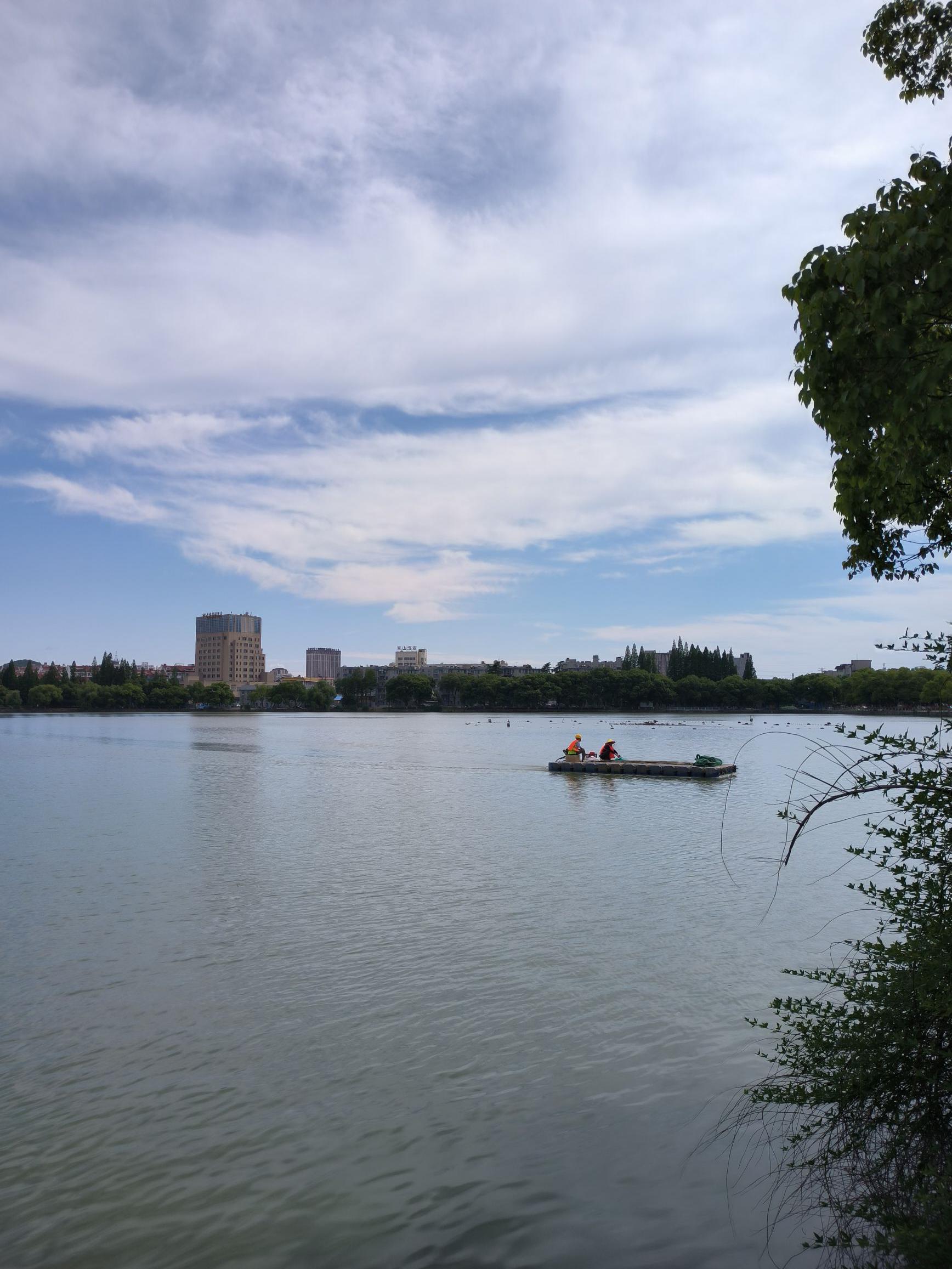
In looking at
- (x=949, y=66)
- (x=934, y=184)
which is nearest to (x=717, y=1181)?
(x=934, y=184)

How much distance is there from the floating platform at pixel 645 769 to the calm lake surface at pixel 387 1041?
25088 mm

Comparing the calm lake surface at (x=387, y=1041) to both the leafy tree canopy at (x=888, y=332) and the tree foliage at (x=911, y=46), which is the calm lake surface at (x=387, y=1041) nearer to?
the leafy tree canopy at (x=888, y=332)

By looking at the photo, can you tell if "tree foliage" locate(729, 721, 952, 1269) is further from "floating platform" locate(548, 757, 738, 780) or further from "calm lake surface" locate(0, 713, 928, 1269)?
"floating platform" locate(548, 757, 738, 780)

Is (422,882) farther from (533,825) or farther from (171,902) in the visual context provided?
(533,825)

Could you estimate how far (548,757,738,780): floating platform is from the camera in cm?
5634

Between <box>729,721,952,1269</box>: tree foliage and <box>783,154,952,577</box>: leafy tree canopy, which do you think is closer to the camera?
<box>783,154,952,577</box>: leafy tree canopy

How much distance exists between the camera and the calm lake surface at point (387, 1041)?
8.37 m

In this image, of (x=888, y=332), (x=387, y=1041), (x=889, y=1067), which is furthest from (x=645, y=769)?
(x=888, y=332)

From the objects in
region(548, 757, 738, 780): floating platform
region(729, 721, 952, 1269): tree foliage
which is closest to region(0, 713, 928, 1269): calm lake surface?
region(729, 721, 952, 1269): tree foliage

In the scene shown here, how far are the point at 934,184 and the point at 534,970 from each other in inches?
524

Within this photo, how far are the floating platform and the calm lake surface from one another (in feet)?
82.3

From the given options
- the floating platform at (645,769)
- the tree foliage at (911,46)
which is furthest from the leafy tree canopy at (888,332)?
the floating platform at (645,769)

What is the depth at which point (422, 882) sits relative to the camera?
23578mm

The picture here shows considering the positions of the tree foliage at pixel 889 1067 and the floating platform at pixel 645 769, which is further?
the floating platform at pixel 645 769
